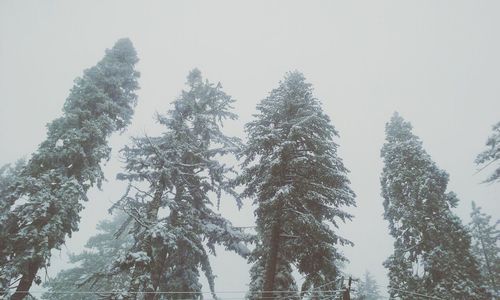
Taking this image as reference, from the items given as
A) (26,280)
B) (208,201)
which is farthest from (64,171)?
(208,201)

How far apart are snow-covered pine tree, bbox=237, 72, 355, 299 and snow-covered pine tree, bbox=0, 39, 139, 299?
25.4 feet

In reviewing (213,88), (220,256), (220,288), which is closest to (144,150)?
(213,88)

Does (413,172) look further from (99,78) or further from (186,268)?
(99,78)

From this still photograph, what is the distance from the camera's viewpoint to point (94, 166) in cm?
1608

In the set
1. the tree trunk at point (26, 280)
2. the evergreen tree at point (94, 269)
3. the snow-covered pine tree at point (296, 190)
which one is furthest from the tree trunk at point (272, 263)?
the evergreen tree at point (94, 269)

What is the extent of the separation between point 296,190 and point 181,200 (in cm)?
568

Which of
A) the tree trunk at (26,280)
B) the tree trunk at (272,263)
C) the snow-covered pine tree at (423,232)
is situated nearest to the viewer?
the tree trunk at (272,263)

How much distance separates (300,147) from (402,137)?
10489 millimetres

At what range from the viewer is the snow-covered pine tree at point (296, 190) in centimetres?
1269

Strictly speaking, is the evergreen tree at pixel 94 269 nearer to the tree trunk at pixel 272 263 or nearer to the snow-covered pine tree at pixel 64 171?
the snow-covered pine tree at pixel 64 171

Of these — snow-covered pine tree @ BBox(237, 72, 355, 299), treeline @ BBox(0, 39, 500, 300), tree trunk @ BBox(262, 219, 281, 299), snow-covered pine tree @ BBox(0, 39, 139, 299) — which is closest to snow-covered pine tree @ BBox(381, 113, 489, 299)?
treeline @ BBox(0, 39, 500, 300)

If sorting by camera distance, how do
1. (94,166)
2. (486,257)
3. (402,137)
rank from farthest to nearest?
(486,257) → (402,137) → (94,166)

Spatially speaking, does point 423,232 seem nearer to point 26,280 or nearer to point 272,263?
point 272,263

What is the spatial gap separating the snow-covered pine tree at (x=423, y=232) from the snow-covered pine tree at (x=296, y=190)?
6.33 meters
